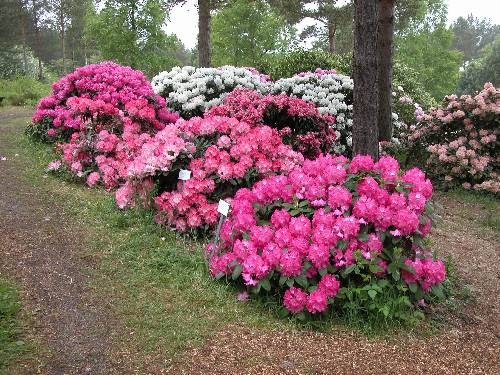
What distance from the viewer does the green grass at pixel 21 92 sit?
17.5 m

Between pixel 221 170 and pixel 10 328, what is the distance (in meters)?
2.32

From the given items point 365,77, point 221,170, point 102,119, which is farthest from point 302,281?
point 102,119

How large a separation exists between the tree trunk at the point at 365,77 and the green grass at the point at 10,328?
153 inches

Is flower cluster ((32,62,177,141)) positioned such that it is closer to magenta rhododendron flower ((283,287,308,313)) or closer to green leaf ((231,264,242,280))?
green leaf ((231,264,242,280))

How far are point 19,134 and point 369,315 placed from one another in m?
8.25

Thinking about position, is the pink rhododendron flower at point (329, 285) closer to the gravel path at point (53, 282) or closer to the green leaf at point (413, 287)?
the green leaf at point (413, 287)

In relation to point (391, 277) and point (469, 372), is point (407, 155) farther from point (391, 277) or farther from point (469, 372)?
point (469, 372)

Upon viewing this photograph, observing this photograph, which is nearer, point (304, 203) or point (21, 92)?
point (304, 203)

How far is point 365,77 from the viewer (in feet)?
18.7

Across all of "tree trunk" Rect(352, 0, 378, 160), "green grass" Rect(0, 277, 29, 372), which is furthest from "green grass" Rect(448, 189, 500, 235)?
"green grass" Rect(0, 277, 29, 372)

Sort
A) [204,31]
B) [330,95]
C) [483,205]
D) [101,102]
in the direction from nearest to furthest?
[483,205], [101,102], [330,95], [204,31]

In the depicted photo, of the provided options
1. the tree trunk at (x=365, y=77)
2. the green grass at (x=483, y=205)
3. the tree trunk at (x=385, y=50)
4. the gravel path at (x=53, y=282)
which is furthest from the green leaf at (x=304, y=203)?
the tree trunk at (x=385, y=50)

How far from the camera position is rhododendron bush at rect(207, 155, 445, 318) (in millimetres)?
3648

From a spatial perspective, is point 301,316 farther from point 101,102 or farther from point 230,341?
point 101,102
